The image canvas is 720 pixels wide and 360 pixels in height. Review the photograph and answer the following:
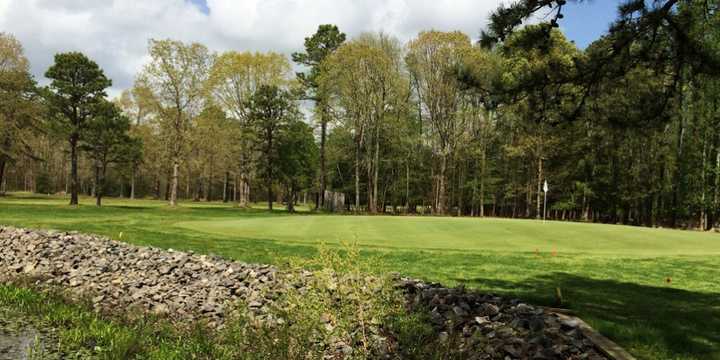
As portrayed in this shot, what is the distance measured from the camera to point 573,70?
5926 mm

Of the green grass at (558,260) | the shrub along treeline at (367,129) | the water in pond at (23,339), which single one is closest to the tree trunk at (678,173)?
the shrub along treeline at (367,129)

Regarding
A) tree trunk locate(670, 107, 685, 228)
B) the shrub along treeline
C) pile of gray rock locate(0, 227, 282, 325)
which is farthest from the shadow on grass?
tree trunk locate(670, 107, 685, 228)

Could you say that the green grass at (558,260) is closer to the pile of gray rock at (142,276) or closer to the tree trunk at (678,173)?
the pile of gray rock at (142,276)

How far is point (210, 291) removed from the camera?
739cm

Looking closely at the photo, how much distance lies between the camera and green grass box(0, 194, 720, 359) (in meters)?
5.46

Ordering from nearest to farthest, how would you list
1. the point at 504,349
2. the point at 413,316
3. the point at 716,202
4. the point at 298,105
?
the point at 504,349, the point at 413,316, the point at 716,202, the point at 298,105

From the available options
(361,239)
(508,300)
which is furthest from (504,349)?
(361,239)

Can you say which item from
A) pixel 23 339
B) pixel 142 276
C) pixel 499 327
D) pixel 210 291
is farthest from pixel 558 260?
pixel 23 339

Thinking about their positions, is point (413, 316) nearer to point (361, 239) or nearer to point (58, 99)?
point (361, 239)

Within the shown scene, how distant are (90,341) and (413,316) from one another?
405cm

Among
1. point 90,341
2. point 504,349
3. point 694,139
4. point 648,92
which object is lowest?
point 90,341

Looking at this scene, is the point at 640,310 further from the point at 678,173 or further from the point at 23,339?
the point at 678,173

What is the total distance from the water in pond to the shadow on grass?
5.93 metres

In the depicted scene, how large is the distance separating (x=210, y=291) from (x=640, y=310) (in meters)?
6.07
